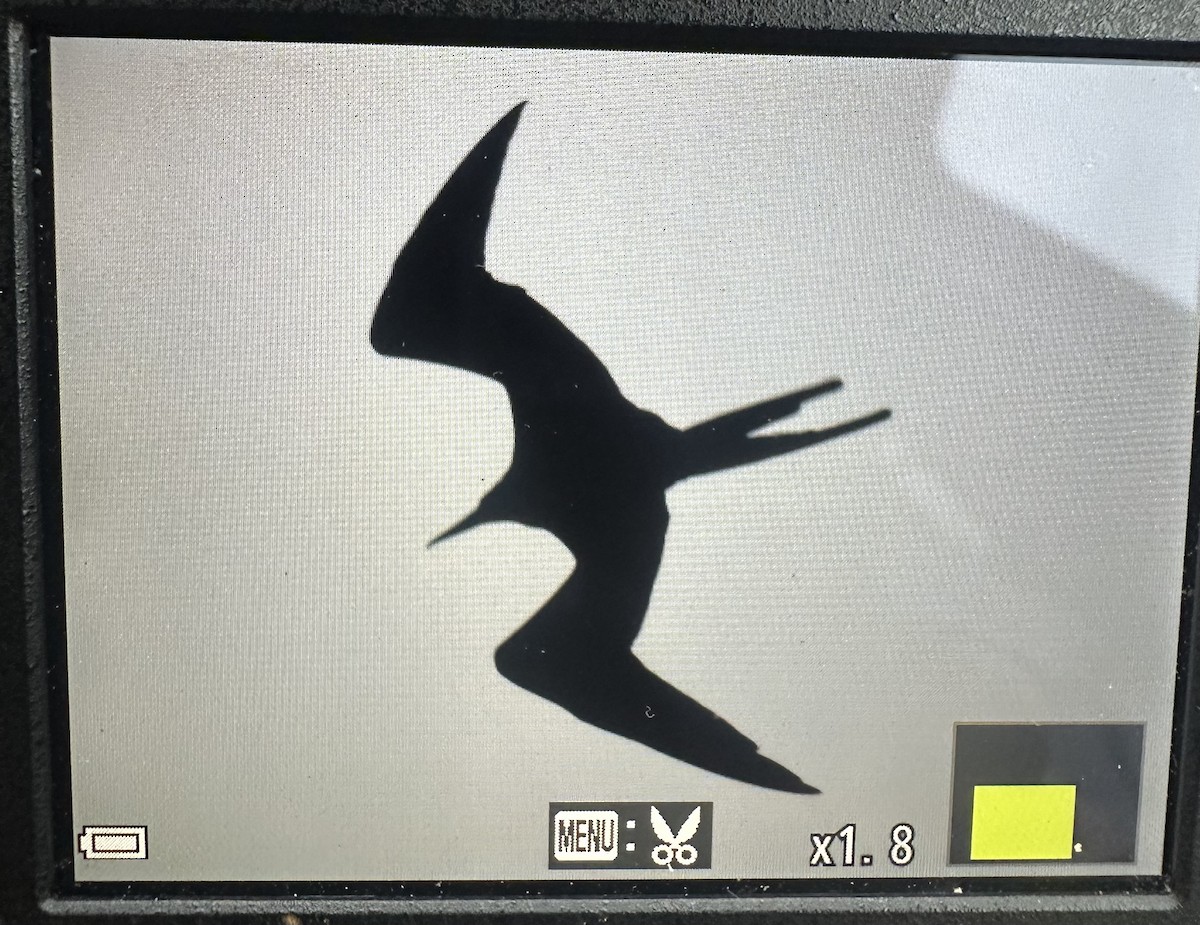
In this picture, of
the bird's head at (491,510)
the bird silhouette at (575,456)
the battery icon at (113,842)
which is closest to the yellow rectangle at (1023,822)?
the bird silhouette at (575,456)

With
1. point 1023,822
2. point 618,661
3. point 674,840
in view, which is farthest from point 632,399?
point 1023,822

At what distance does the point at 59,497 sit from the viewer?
0.59m

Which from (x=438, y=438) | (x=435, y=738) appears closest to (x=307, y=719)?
(x=435, y=738)

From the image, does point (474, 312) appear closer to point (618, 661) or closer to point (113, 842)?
point (618, 661)

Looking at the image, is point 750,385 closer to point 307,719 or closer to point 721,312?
point 721,312

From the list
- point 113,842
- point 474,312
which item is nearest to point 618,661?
point 474,312

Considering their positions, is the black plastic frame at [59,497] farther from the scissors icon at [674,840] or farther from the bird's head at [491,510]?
the bird's head at [491,510]

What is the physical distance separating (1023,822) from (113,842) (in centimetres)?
68

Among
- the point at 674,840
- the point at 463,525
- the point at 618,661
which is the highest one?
the point at 463,525

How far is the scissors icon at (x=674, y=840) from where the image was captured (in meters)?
0.62

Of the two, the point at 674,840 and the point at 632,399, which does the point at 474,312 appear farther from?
the point at 674,840

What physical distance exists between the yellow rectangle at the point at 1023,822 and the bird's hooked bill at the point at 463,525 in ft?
1.39

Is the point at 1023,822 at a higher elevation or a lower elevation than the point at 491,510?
lower

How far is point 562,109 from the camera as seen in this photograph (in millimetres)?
584
